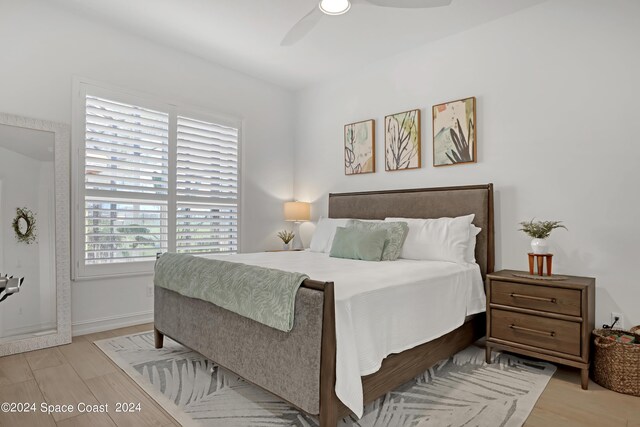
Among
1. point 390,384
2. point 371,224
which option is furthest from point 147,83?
point 390,384

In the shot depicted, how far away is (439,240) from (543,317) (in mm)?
891

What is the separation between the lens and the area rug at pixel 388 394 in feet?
6.34

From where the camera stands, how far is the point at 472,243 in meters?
3.09

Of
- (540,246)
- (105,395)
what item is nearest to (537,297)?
(540,246)

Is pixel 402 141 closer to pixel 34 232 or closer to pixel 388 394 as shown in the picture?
pixel 388 394

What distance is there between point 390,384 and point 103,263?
9.19 feet

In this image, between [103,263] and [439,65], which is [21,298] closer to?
[103,263]

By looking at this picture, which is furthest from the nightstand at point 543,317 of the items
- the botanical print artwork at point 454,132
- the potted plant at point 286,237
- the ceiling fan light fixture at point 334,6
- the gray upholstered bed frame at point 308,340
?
the potted plant at point 286,237

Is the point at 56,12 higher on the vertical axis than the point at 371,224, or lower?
higher

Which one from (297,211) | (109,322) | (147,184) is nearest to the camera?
(109,322)

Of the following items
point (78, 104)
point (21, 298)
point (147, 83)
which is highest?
point (147, 83)

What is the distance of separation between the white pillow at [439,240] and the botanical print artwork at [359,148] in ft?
3.90

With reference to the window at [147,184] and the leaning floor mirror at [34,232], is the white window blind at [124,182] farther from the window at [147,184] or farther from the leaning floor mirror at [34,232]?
the leaning floor mirror at [34,232]

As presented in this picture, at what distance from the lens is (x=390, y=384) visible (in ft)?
6.64
